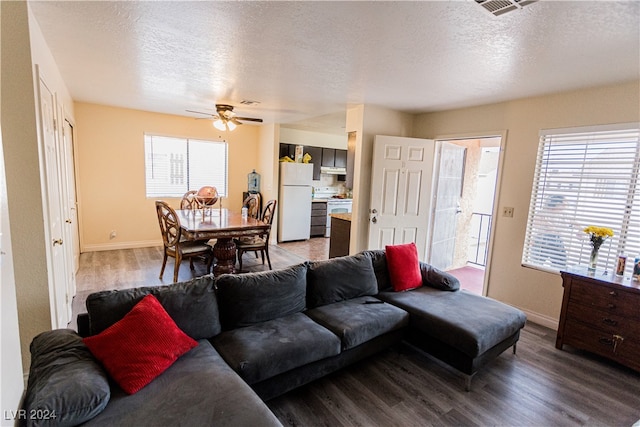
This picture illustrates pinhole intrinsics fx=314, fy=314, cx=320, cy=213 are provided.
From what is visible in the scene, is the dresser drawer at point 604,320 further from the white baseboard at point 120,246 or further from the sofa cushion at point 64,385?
the white baseboard at point 120,246

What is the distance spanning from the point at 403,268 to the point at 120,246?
4.93 m

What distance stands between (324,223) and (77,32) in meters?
5.61

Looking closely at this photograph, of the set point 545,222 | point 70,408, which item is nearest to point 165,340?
point 70,408

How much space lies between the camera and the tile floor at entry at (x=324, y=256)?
4.56 meters

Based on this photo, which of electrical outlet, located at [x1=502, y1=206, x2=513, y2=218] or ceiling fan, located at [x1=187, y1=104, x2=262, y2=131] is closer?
electrical outlet, located at [x1=502, y1=206, x2=513, y2=218]

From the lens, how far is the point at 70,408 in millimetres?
1287

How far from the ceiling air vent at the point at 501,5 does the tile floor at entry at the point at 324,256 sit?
11.4ft

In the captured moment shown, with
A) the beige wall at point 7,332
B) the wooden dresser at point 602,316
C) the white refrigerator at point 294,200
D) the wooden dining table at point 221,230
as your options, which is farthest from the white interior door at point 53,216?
the wooden dresser at point 602,316

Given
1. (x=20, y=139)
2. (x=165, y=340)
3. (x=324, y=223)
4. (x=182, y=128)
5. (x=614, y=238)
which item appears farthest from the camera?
(x=324, y=223)

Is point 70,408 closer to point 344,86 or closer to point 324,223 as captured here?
point 344,86

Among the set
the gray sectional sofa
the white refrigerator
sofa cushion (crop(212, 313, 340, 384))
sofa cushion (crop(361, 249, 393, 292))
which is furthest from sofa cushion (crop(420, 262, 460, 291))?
the white refrigerator

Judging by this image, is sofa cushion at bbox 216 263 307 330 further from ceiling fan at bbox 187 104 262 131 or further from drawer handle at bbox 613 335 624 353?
ceiling fan at bbox 187 104 262 131

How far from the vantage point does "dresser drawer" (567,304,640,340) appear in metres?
2.47

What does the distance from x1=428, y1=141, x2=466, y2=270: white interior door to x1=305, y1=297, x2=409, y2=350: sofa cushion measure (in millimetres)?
2428
